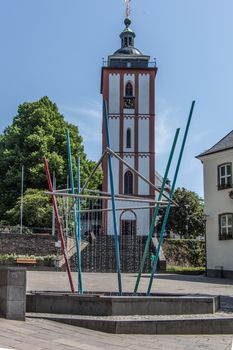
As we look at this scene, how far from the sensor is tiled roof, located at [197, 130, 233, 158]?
26297mm

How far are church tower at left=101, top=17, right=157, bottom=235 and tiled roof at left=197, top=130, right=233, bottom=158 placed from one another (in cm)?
1618

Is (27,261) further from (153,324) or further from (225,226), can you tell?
(153,324)

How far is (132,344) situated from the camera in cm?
744

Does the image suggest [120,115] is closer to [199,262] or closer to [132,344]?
[199,262]

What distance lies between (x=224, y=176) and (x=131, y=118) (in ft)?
69.3

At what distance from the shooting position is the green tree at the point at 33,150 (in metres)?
38.8

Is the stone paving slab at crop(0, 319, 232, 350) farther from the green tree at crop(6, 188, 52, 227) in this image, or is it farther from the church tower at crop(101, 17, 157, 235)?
the church tower at crop(101, 17, 157, 235)

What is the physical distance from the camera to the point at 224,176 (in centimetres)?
2638

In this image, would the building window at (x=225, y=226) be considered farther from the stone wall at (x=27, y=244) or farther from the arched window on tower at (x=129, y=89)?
the arched window on tower at (x=129, y=89)

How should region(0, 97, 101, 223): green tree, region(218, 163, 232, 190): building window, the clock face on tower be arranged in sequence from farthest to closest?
the clock face on tower
region(0, 97, 101, 223): green tree
region(218, 163, 232, 190): building window

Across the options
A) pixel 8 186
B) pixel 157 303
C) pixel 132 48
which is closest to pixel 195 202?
pixel 132 48

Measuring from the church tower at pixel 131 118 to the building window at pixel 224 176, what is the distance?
17.1 m

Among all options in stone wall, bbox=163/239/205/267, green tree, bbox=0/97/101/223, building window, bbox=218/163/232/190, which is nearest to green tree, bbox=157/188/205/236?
green tree, bbox=0/97/101/223

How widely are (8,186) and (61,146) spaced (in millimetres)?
5473
